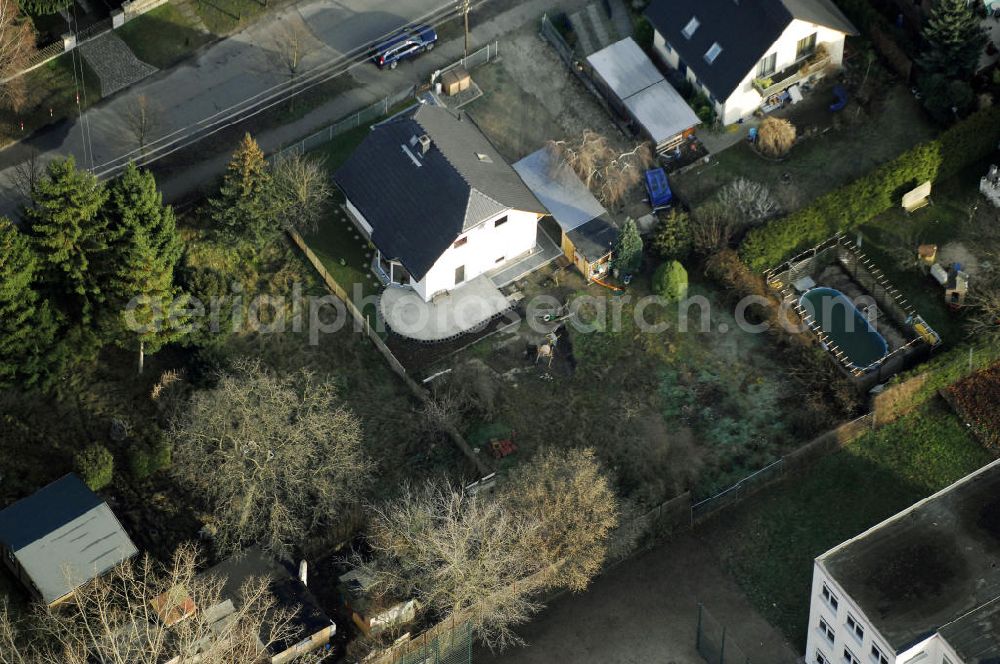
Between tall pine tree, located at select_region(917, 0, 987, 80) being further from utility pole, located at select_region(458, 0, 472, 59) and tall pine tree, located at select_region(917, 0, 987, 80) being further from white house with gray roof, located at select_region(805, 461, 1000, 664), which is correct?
utility pole, located at select_region(458, 0, 472, 59)

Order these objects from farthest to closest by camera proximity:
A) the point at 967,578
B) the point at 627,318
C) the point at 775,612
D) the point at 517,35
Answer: the point at 517,35 < the point at 627,318 < the point at 775,612 < the point at 967,578

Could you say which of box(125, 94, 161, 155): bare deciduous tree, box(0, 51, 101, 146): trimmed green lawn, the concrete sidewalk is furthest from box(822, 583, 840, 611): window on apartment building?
box(0, 51, 101, 146): trimmed green lawn

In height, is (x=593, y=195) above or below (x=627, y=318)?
above

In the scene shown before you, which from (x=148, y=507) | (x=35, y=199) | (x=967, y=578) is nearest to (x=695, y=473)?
(x=967, y=578)

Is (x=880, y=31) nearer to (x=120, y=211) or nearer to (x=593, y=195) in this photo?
(x=593, y=195)

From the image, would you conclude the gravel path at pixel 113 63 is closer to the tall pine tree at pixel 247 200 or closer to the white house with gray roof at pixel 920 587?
the tall pine tree at pixel 247 200

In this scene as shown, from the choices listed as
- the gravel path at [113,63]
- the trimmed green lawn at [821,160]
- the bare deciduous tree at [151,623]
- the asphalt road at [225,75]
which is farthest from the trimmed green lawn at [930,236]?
the gravel path at [113,63]
